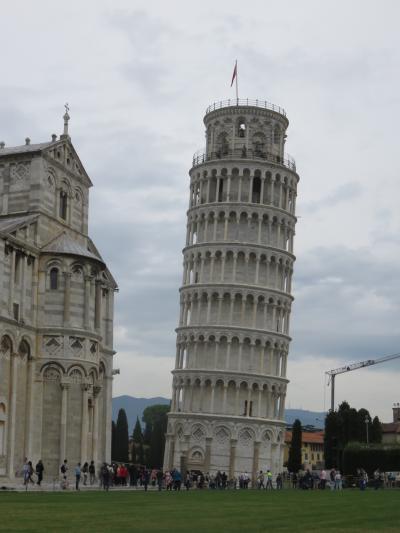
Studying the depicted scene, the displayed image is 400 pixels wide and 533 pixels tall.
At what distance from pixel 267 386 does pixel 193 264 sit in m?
13.6

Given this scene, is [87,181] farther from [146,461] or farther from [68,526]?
[146,461]

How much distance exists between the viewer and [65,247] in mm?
52500

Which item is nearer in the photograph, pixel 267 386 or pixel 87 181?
pixel 87 181

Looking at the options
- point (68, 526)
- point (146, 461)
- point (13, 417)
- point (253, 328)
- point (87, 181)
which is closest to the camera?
point (68, 526)

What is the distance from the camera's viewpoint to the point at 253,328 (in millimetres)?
88375

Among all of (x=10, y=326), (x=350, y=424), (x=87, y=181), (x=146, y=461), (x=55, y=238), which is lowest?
(x=146, y=461)

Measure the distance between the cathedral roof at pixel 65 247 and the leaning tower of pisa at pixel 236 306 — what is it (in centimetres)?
3628

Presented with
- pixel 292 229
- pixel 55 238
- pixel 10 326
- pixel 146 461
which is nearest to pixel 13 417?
pixel 10 326

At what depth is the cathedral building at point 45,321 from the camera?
1919 inches

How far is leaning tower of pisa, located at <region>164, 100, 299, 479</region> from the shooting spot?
287ft

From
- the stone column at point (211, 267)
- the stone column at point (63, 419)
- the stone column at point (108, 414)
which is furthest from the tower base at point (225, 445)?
the stone column at point (63, 419)

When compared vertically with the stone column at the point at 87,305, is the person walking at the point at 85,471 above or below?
below

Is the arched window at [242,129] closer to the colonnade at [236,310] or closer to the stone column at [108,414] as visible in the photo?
the colonnade at [236,310]

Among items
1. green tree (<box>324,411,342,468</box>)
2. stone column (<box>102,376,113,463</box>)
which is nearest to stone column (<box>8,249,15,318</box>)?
stone column (<box>102,376,113,463</box>)
